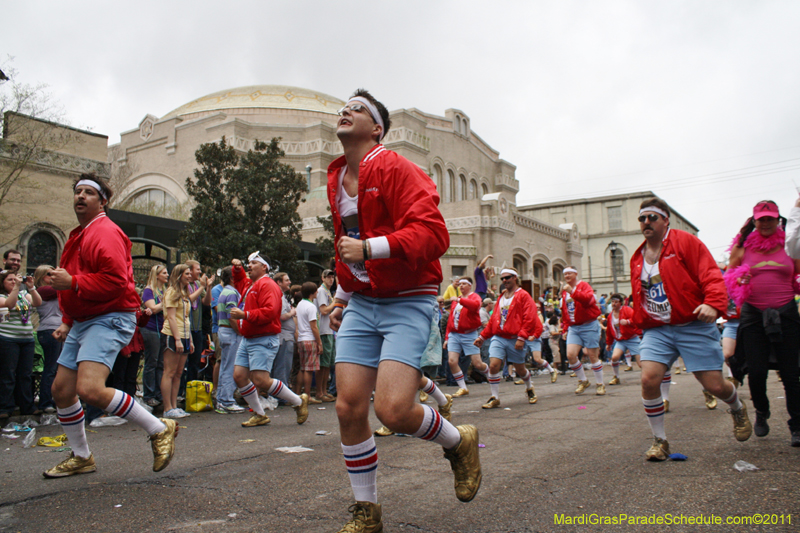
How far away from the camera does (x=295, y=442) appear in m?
5.91

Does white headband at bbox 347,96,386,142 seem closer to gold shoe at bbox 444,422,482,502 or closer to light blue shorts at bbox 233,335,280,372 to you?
gold shoe at bbox 444,422,482,502

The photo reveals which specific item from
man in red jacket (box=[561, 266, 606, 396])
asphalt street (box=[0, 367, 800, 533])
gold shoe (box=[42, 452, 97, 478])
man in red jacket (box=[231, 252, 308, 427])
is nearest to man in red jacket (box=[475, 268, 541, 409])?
man in red jacket (box=[561, 266, 606, 396])

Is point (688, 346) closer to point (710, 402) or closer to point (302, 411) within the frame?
point (710, 402)

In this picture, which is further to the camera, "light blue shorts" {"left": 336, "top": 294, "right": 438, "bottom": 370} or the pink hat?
the pink hat

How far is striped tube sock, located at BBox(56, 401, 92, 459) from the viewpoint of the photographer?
14.1ft

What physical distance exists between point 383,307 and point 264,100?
50751mm

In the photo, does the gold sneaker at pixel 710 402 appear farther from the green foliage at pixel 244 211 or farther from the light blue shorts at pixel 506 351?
the green foliage at pixel 244 211

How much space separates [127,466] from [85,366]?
1.18 m

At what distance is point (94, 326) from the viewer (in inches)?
165

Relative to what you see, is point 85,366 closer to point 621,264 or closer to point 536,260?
point 536,260

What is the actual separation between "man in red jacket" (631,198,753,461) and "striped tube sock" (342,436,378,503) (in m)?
2.56

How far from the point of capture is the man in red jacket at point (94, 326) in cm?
407

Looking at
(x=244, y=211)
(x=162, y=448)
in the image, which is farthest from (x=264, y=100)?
(x=162, y=448)

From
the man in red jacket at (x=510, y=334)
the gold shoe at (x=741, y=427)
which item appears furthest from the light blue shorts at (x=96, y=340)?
the man in red jacket at (x=510, y=334)
